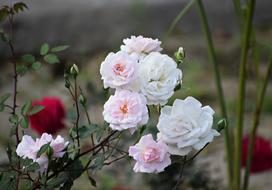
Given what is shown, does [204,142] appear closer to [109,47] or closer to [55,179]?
[55,179]

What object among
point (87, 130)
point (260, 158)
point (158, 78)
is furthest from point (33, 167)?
point (260, 158)

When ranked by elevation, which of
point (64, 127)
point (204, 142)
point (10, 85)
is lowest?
point (10, 85)

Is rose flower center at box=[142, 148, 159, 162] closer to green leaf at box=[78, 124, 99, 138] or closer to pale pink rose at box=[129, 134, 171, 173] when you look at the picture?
pale pink rose at box=[129, 134, 171, 173]

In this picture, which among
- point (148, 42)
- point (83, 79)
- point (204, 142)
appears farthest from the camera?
point (83, 79)

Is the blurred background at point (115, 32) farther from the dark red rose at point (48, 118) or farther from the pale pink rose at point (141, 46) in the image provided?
the pale pink rose at point (141, 46)

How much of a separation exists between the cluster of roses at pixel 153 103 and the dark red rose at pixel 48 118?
0.73 m

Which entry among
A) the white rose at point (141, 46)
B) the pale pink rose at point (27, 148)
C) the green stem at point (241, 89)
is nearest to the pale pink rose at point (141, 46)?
the white rose at point (141, 46)

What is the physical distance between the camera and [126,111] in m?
1.14

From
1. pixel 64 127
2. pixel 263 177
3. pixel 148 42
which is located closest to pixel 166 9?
pixel 263 177

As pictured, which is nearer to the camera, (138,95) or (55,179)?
(138,95)

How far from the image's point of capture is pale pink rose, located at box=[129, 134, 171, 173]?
1.16 m

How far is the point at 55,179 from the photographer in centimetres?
127

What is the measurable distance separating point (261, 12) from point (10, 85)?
5.36ft

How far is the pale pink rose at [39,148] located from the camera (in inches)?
48.6
